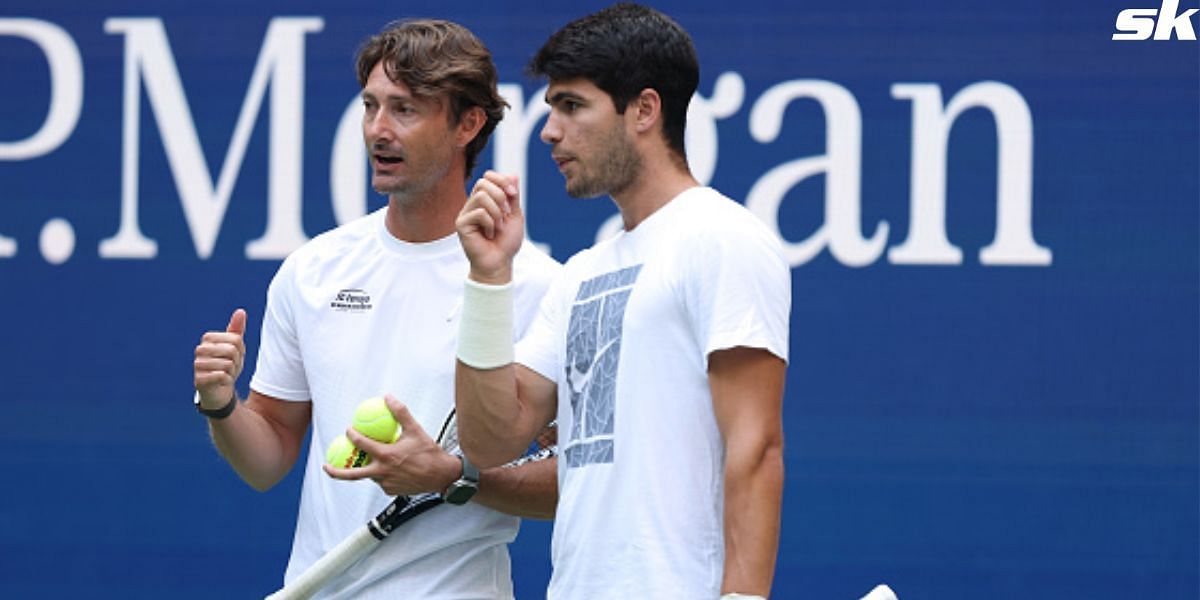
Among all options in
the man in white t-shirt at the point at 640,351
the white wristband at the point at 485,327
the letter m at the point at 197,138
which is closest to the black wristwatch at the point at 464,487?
the man in white t-shirt at the point at 640,351

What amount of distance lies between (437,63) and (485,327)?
22.5 inches

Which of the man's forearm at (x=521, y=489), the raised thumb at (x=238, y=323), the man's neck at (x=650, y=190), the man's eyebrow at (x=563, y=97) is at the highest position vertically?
the man's eyebrow at (x=563, y=97)

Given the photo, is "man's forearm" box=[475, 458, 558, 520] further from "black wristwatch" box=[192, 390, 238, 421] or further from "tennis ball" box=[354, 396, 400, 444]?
"black wristwatch" box=[192, 390, 238, 421]

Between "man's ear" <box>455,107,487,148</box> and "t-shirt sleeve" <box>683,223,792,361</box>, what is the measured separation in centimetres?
70

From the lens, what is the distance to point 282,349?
3186 mm

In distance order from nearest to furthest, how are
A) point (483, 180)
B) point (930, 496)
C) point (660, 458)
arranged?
point (660, 458) < point (483, 180) < point (930, 496)

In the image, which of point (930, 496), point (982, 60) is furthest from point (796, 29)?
point (930, 496)

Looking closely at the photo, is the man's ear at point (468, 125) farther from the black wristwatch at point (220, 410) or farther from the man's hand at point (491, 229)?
the black wristwatch at point (220, 410)

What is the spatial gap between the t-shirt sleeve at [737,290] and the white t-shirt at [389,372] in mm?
557

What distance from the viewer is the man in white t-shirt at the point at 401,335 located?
2998 millimetres

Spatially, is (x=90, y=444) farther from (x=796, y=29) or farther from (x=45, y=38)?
(x=796, y=29)

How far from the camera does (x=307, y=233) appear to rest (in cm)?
429

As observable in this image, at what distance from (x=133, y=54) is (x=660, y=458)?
7.46 ft

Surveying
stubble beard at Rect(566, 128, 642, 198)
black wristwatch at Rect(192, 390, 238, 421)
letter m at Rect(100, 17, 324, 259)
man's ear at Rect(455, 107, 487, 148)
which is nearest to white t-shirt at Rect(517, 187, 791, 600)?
stubble beard at Rect(566, 128, 642, 198)
